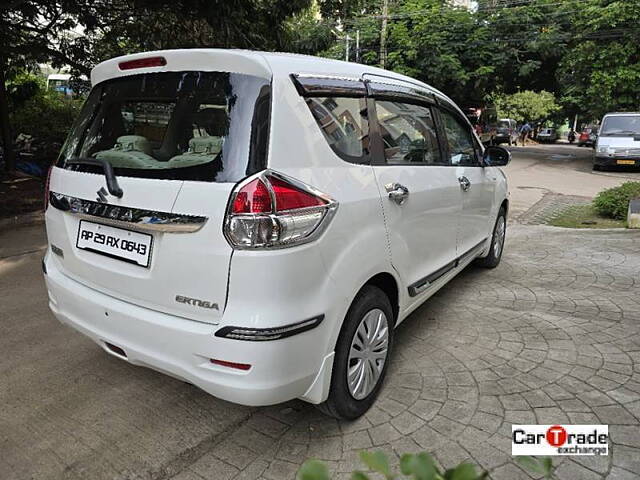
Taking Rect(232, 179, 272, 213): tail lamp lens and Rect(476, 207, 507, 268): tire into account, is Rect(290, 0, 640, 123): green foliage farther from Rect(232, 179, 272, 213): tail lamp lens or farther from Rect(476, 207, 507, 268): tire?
Rect(232, 179, 272, 213): tail lamp lens

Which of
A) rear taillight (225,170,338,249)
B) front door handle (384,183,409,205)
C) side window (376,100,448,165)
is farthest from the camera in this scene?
side window (376,100,448,165)

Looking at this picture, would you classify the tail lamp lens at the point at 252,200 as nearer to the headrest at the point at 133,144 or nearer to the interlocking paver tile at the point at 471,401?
the headrest at the point at 133,144

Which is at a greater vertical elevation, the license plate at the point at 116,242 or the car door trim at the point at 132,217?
the car door trim at the point at 132,217

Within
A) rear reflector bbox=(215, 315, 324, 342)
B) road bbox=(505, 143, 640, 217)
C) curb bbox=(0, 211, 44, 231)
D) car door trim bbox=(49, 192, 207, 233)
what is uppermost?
car door trim bbox=(49, 192, 207, 233)

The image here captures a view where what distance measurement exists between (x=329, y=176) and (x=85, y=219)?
1.19 metres

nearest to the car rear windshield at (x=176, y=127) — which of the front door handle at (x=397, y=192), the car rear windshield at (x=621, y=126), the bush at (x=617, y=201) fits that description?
the front door handle at (x=397, y=192)

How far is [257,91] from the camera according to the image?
209 cm

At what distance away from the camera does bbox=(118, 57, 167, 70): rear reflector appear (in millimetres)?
2295

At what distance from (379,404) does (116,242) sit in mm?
1584

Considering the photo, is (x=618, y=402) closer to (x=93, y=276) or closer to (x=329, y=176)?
(x=329, y=176)

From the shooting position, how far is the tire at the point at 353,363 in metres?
2.34

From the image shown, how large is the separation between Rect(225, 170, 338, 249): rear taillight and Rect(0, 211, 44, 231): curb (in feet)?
20.2

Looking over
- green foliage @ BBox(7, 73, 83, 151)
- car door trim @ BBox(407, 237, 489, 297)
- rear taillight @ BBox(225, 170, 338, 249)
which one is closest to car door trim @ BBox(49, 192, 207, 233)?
rear taillight @ BBox(225, 170, 338, 249)

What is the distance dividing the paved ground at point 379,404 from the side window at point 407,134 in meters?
1.27
